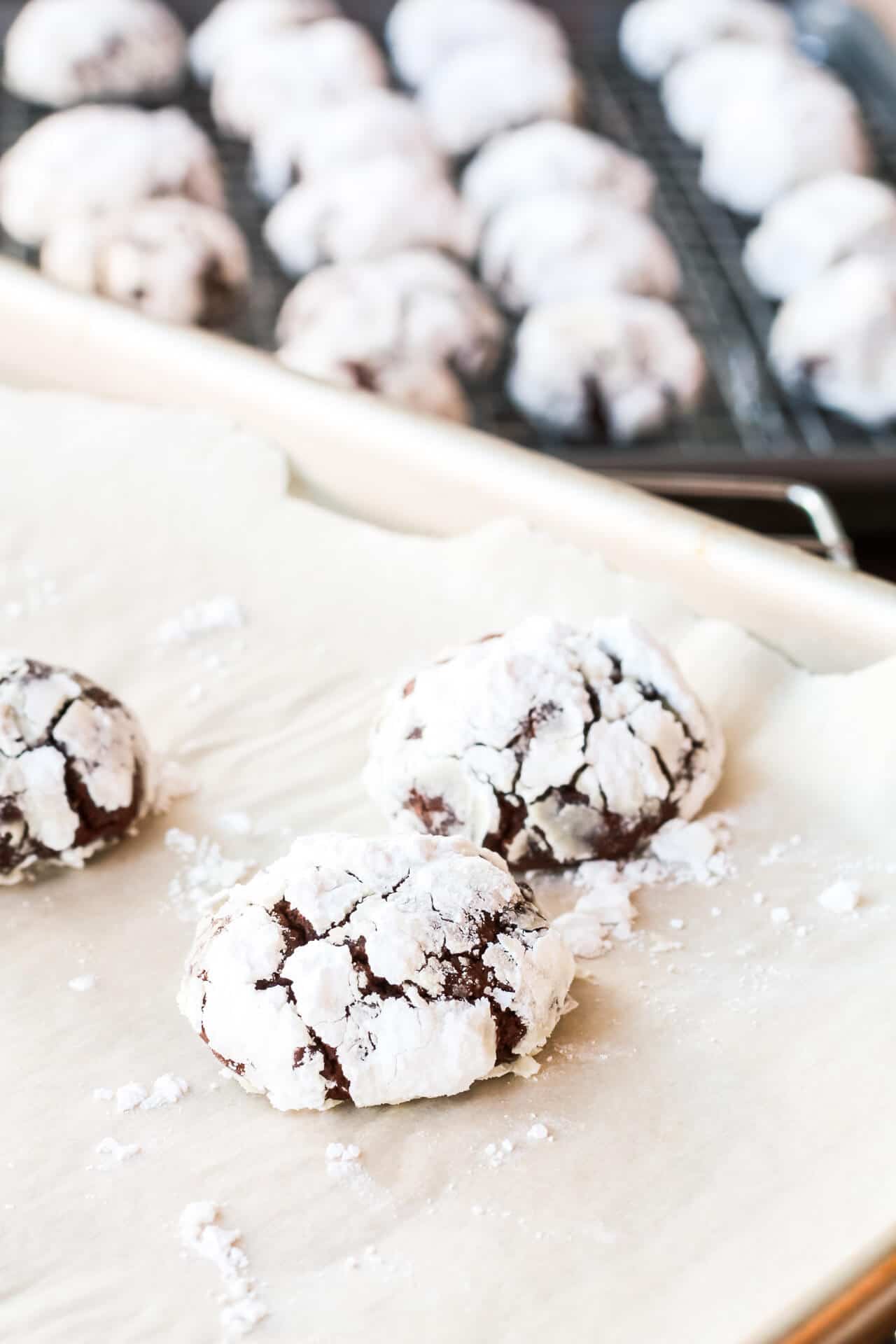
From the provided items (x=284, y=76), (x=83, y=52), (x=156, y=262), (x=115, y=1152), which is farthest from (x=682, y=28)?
(x=115, y=1152)

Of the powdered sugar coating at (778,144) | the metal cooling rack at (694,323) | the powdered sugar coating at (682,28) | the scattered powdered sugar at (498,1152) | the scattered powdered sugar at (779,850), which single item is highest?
the powdered sugar coating at (682,28)

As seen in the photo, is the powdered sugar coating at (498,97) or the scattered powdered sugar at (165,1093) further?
the powdered sugar coating at (498,97)

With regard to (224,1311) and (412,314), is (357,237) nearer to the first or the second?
(412,314)

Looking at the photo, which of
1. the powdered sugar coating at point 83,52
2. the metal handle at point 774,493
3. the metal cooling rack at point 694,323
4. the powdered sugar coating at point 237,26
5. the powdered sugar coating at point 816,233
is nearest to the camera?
the metal handle at point 774,493

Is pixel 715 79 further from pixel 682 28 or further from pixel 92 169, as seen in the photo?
pixel 92 169

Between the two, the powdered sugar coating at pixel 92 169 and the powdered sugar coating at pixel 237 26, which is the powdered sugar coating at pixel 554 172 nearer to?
the powdered sugar coating at pixel 92 169

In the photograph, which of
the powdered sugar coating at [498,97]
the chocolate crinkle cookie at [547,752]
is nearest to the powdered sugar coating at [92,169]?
the powdered sugar coating at [498,97]

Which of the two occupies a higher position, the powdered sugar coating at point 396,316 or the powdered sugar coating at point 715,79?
the powdered sugar coating at point 715,79

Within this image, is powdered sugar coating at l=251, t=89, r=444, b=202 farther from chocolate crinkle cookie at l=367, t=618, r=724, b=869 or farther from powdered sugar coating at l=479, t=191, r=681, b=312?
chocolate crinkle cookie at l=367, t=618, r=724, b=869
